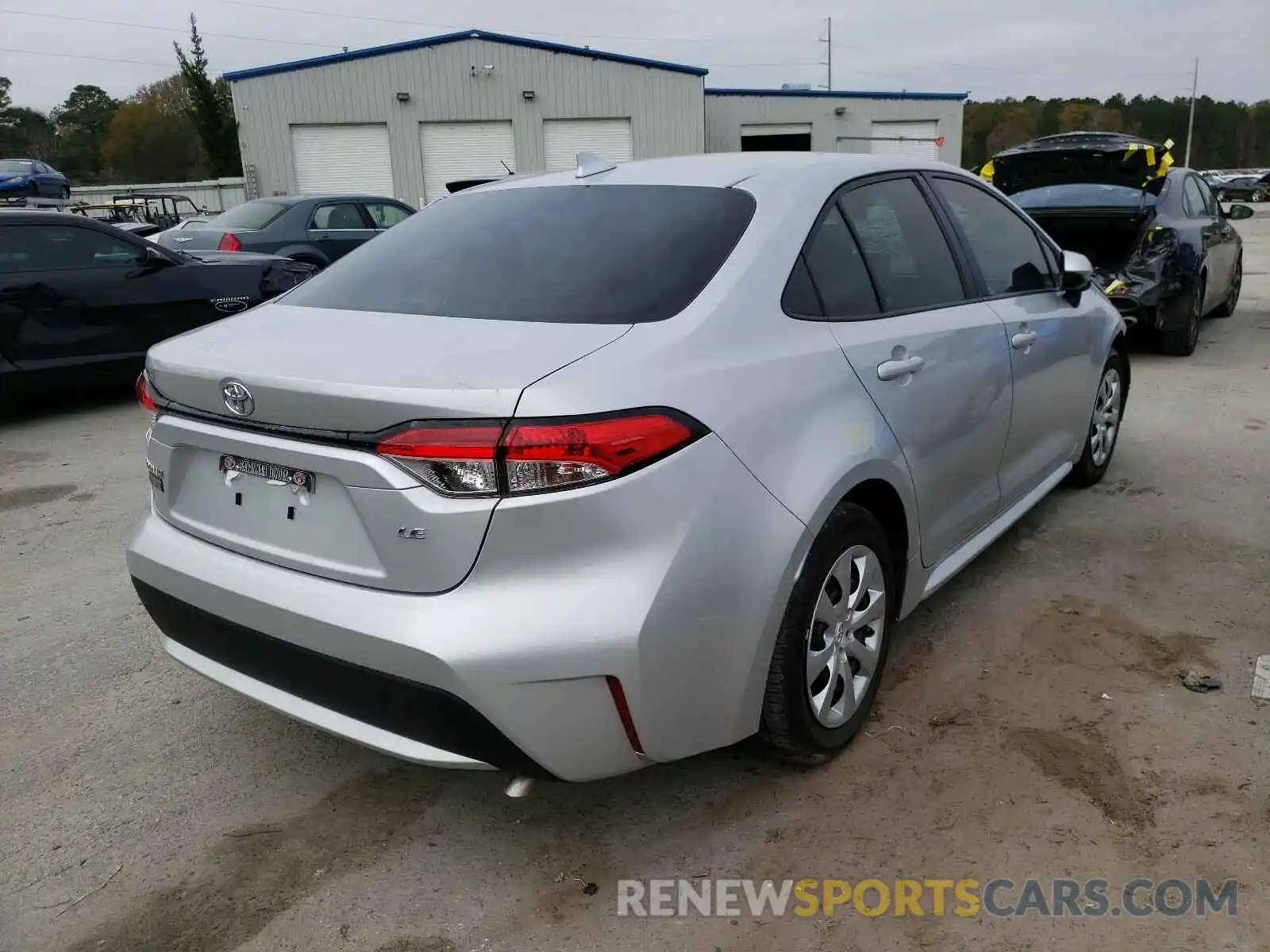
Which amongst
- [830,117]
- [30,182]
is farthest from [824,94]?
[30,182]

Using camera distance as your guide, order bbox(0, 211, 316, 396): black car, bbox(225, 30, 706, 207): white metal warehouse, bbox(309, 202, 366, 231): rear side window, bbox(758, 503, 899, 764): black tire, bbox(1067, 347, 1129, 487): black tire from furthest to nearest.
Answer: bbox(225, 30, 706, 207): white metal warehouse, bbox(309, 202, 366, 231): rear side window, bbox(0, 211, 316, 396): black car, bbox(1067, 347, 1129, 487): black tire, bbox(758, 503, 899, 764): black tire

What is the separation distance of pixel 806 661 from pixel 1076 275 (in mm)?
2588

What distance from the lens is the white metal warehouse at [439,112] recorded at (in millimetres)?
25766

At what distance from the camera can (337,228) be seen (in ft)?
38.7

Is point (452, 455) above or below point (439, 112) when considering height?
below

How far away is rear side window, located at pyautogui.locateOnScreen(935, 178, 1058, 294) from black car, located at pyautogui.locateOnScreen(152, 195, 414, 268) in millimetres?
8406

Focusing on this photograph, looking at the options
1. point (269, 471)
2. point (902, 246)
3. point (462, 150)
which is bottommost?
point (269, 471)

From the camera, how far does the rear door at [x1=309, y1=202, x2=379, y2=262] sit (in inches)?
453

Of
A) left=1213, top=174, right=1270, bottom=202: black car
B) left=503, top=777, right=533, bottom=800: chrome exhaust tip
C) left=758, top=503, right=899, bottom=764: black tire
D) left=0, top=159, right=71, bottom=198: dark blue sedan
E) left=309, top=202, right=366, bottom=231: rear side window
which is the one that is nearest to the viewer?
left=503, top=777, right=533, bottom=800: chrome exhaust tip

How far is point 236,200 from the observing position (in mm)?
30219

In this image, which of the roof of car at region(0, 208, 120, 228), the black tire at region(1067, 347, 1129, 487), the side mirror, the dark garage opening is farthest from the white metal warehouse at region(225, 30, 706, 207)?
the side mirror

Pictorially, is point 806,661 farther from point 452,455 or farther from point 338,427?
point 338,427

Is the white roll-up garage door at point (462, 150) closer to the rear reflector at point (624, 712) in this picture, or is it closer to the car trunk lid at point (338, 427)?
the car trunk lid at point (338, 427)

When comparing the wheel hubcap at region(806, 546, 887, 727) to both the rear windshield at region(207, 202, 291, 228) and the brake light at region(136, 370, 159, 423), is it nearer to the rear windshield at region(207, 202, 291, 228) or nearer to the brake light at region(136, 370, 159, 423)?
the brake light at region(136, 370, 159, 423)
